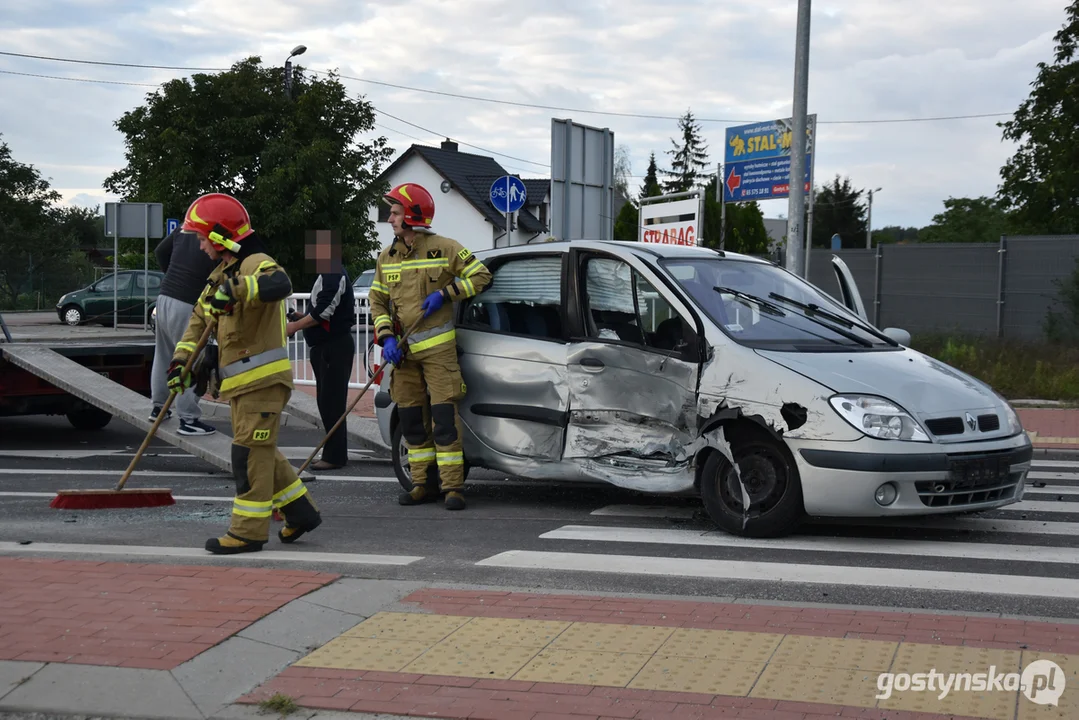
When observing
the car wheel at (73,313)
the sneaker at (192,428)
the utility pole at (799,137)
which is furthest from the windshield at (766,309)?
the car wheel at (73,313)

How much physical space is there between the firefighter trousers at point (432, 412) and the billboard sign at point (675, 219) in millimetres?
11851

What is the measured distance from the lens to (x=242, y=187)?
110 ft

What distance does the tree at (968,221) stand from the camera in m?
82.9

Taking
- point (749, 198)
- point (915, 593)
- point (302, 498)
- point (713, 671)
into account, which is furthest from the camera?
point (749, 198)

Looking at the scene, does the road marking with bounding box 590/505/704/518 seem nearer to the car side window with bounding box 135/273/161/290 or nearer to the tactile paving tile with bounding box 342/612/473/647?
the tactile paving tile with bounding box 342/612/473/647

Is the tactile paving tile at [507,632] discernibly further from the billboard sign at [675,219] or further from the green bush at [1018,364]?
the billboard sign at [675,219]

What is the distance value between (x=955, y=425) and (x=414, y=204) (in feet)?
11.9

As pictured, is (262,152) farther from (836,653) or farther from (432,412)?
(836,653)

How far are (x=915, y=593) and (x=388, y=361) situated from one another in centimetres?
373

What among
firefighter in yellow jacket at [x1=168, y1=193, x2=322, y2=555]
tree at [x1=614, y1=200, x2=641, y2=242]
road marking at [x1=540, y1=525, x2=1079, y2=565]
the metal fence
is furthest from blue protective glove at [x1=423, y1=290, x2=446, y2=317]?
tree at [x1=614, y1=200, x2=641, y2=242]

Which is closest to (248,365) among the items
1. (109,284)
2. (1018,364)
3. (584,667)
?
(584,667)

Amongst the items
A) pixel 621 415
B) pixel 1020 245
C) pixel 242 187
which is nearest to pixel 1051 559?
pixel 621 415

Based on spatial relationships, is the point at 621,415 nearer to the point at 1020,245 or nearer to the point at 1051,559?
the point at 1051,559

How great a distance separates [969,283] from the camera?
77.7 ft
